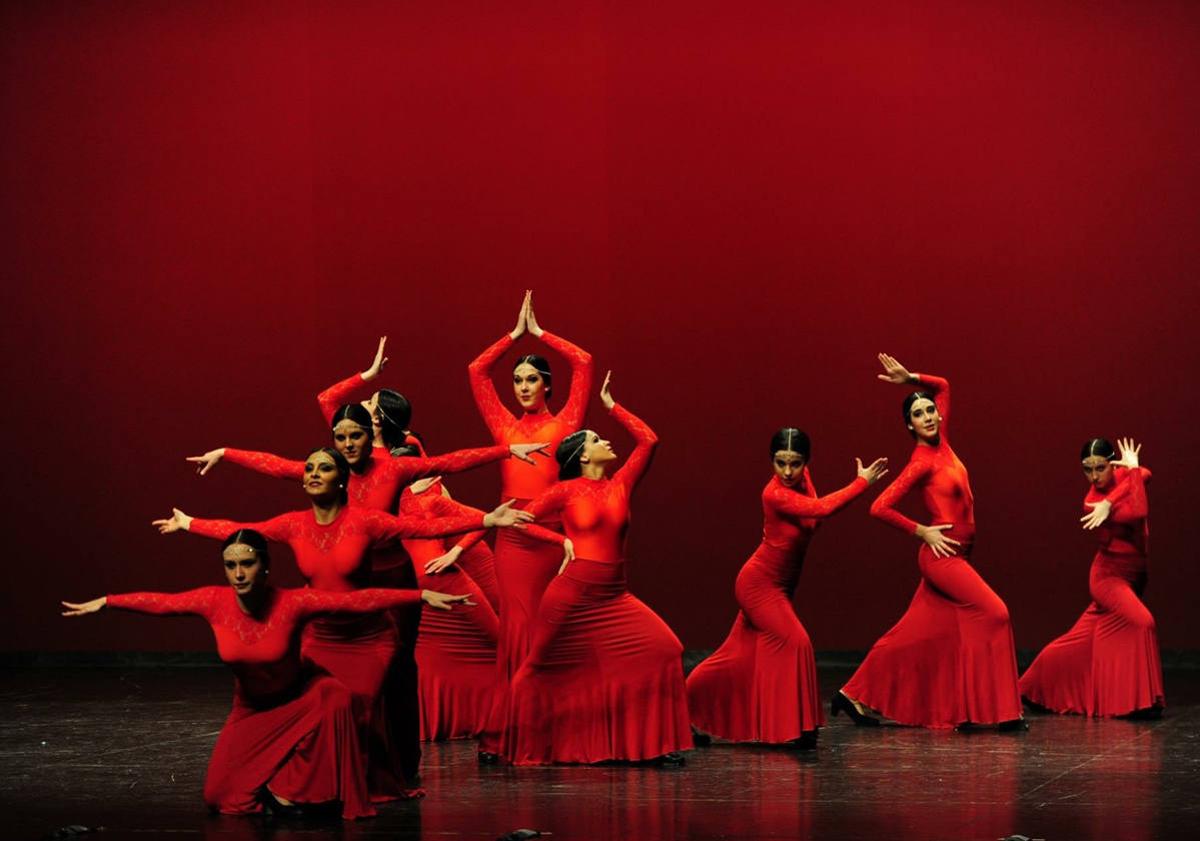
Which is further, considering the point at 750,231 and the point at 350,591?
the point at 750,231

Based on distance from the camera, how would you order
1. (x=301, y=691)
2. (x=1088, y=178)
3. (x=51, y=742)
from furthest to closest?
(x=1088, y=178) < (x=51, y=742) < (x=301, y=691)

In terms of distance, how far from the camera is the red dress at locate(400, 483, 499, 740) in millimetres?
7934

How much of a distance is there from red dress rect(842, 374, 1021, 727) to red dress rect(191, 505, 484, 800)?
7.91ft

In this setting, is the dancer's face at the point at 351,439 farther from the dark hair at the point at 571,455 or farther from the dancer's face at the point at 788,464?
the dancer's face at the point at 788,464

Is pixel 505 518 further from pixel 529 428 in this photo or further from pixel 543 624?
pixel 529 428

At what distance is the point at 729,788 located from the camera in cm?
646

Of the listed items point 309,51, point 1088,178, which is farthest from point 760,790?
point 309,51

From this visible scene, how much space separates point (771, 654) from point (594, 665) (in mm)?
837

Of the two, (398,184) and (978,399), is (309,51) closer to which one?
(398,184)

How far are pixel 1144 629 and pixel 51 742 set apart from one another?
184 inches

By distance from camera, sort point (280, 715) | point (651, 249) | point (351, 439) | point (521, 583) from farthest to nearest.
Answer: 1. point (651, 249)
2. point (521, 583)
3. point (351, 439)
4. point (280, 715)

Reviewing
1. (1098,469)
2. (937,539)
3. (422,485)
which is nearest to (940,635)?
(937,539)

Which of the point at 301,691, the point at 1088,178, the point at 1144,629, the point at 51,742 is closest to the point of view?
the point at 301,691

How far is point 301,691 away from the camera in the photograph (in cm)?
612
